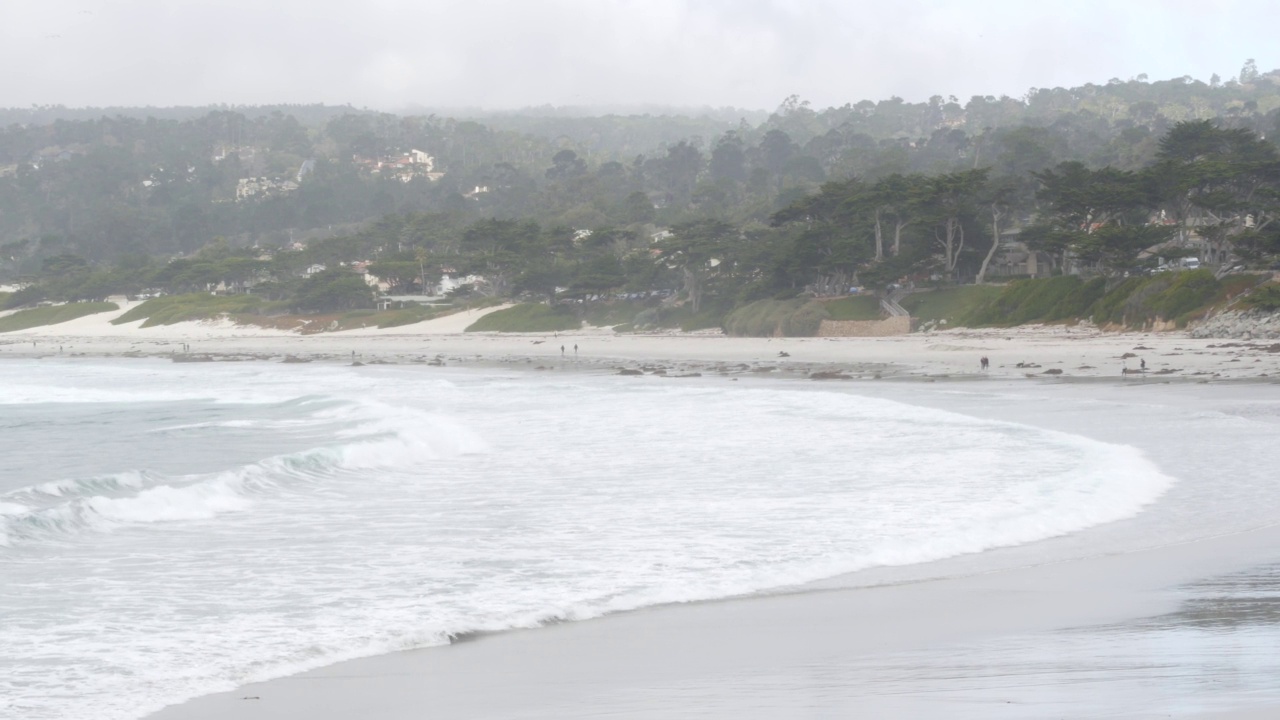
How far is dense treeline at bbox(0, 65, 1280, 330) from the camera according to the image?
143 ft

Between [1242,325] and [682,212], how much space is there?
61597mm

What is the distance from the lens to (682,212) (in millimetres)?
89625

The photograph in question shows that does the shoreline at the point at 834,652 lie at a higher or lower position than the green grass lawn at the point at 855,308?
lower

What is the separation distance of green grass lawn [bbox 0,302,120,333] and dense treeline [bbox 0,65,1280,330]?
3.23 meters

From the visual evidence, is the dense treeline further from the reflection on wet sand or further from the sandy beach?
the reflection on wet sand

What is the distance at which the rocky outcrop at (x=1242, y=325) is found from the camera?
29.2 m

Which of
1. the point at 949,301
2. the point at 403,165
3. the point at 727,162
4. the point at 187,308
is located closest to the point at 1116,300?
the point at 949,301

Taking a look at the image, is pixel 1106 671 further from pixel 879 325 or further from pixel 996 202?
pixel 996 202

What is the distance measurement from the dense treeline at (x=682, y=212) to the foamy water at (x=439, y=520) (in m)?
24.1

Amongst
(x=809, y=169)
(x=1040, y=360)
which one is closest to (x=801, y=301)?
(x=1040, y=360)

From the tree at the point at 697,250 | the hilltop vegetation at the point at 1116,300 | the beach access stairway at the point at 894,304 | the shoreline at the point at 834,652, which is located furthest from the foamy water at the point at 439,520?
the tree at the point at 697,250

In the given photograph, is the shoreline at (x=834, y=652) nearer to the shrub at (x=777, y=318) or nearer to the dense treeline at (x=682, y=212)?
the dense treeline at (x=682, y=212)

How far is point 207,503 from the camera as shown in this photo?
36.9 feet

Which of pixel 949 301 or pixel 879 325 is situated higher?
pixel 949 301
